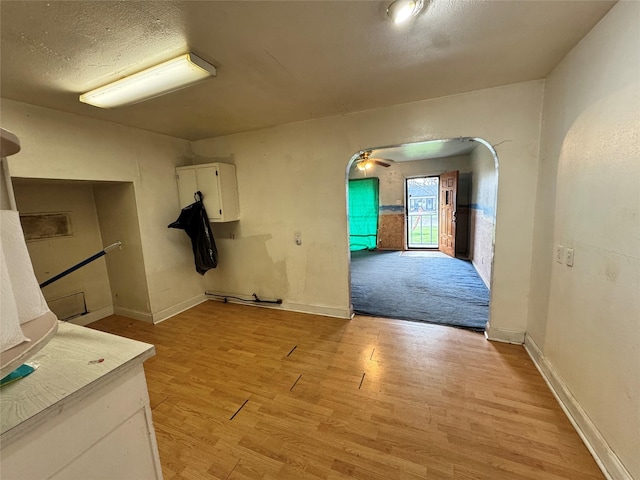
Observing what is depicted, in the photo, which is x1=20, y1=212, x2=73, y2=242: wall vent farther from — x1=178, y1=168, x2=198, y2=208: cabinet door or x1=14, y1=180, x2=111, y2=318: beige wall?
x1=178, y1=168, x2=198, y2=208: cabinet door

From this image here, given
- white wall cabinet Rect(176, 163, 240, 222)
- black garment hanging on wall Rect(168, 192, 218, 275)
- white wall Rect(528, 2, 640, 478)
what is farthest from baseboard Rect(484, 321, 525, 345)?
black garment hanging on wall Rect(168, 192, 218, 275)

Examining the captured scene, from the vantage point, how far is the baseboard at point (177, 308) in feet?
10.6

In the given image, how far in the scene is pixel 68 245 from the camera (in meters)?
3.10

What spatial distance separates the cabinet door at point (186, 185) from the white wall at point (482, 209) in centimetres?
403

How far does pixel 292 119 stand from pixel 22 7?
202cm

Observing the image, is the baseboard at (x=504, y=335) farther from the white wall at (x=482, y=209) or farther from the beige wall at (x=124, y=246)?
the beige wall at (x=124, y=246)

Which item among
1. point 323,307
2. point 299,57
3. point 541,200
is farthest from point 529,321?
point 299,57

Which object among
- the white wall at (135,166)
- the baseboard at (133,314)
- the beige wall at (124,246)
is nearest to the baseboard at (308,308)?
the white wall at (135,166)

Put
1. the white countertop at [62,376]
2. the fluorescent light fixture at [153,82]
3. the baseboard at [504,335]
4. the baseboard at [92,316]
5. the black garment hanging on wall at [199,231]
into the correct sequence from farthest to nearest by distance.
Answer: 1. the black garment hanging on wall at [199,231]
2. the baseboard at [92,316]
3. the baseboard at [504,335]
4. the fluorescent light fixture at [153,82]
5. the white countertop at [62,376]

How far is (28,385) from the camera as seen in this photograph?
76cm

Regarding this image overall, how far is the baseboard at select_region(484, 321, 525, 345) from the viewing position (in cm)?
241

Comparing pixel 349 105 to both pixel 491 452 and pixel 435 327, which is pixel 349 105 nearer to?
pixel 435 327

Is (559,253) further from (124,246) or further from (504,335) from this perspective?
(124,246)

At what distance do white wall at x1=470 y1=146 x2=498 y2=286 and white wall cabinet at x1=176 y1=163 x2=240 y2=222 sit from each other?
11.6 ft
